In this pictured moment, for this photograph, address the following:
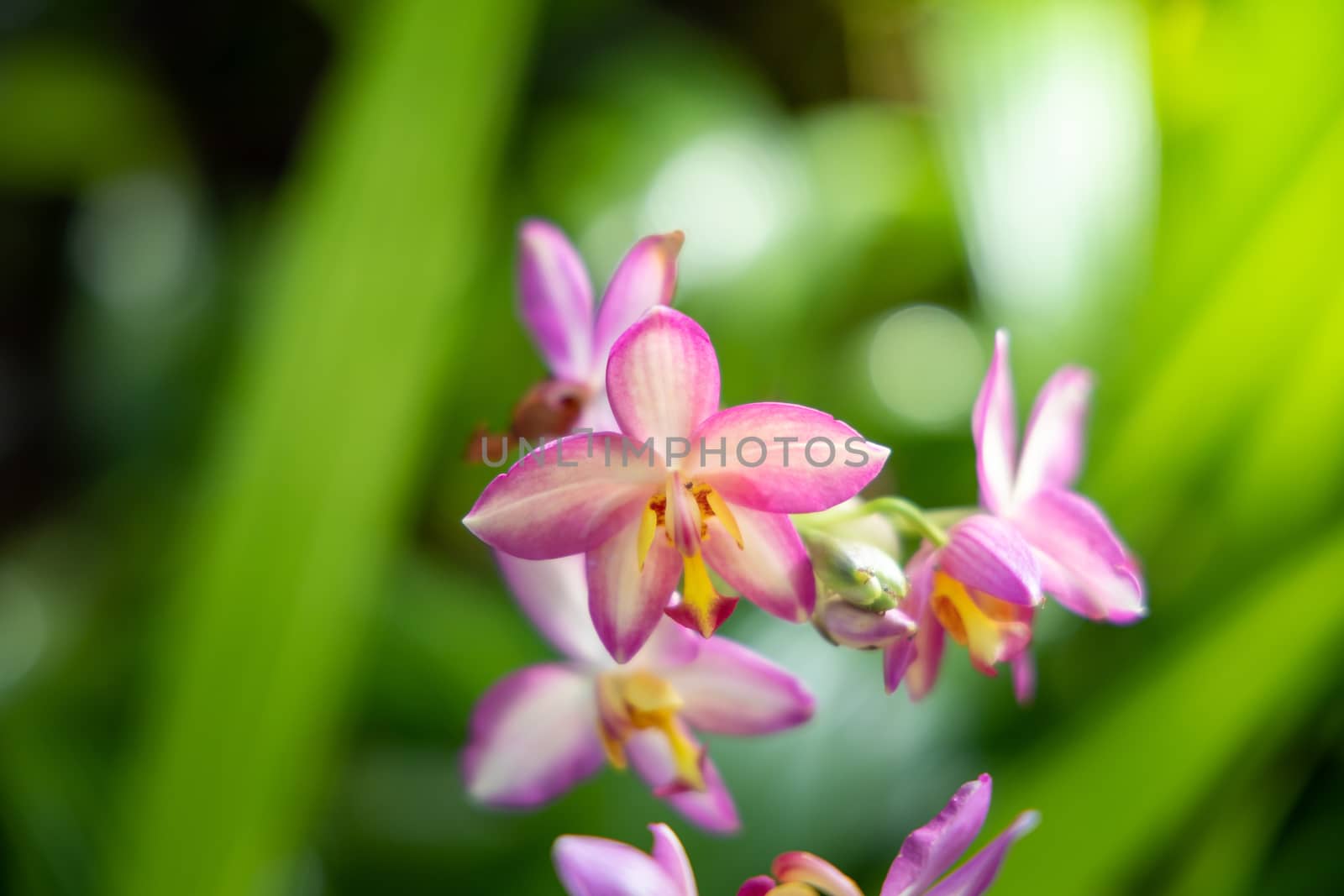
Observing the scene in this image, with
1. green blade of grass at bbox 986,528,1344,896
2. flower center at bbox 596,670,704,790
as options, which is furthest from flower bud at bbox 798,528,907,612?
green blade of grass at bbox 986,528,1344,896

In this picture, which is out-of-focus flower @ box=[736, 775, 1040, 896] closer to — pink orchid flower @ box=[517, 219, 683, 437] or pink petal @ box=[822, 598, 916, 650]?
pink petal @ box=[822, 598, 916, 650]

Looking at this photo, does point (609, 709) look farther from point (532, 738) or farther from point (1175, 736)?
point (1175, 736)

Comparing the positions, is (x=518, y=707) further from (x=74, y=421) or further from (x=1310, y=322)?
(x=74, y=421)

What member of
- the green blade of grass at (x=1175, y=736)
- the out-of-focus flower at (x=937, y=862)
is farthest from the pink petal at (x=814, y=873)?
the green blade of grass at (x=1175, y=736)

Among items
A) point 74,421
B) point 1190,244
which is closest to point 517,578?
point 1190,244

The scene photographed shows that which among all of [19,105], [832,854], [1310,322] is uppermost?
[19,105]

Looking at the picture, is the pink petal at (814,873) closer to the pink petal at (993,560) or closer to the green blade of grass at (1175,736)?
the pink petal at (993,560)
